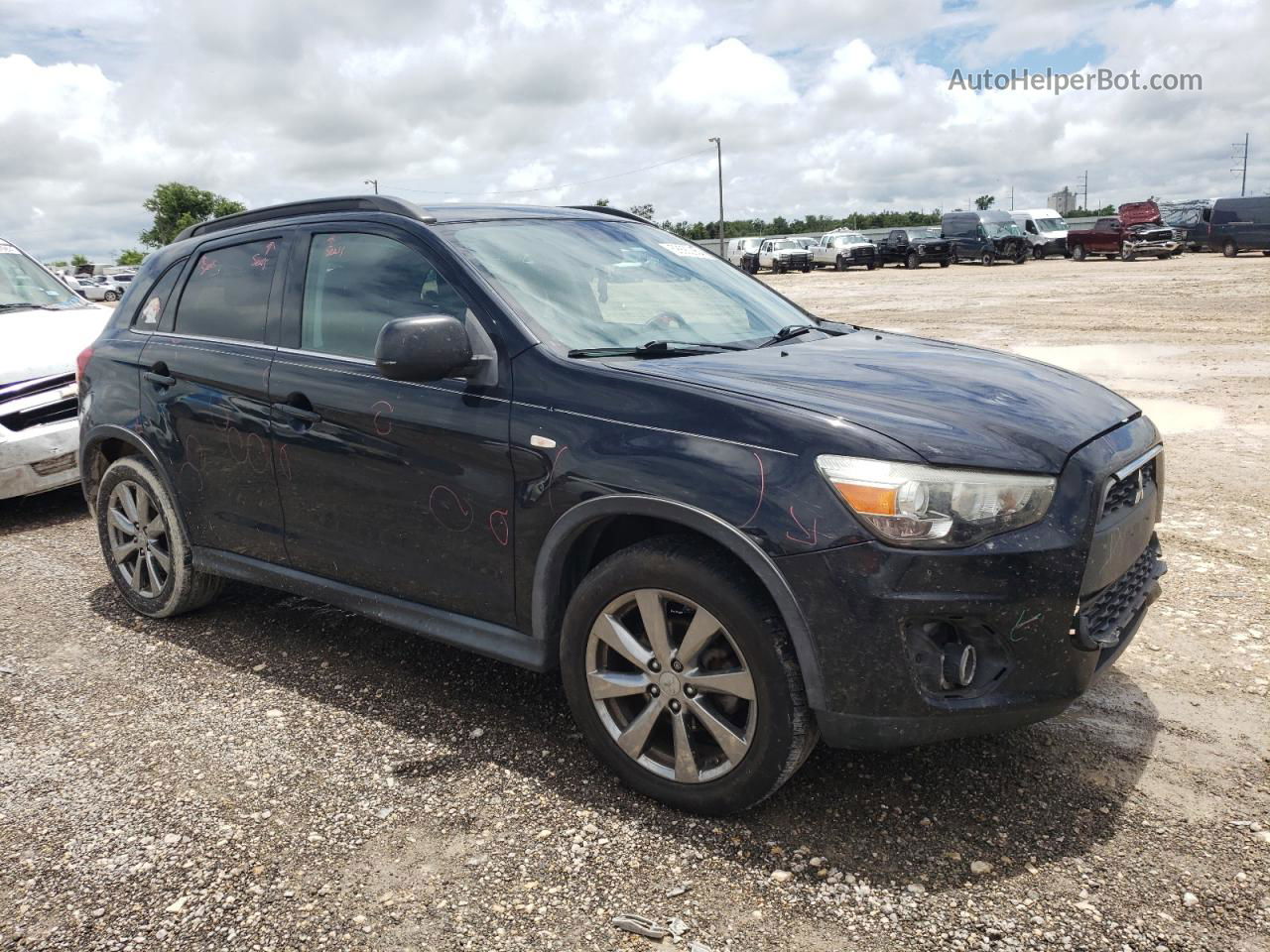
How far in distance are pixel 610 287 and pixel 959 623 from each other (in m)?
1.76

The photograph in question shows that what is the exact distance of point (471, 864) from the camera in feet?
9.43

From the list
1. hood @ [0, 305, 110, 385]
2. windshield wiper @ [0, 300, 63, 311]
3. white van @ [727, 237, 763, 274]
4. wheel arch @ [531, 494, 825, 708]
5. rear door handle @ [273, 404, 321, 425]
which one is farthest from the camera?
white van @ [727, 237, 763, 274]

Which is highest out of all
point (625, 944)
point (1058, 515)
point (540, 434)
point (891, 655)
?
point (540, 434)

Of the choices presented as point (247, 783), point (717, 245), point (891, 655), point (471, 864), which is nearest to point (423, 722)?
point (247, 783)

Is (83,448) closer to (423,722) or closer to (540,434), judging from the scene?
(423,722)

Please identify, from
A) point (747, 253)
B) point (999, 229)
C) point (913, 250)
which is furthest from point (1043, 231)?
point (747, 253)

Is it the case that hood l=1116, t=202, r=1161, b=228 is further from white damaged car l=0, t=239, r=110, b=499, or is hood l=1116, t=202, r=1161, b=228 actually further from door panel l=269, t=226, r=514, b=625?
door panel l=269, t=226, r=514, b=625

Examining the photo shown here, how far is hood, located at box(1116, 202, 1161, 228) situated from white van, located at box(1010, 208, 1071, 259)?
95.5 inches

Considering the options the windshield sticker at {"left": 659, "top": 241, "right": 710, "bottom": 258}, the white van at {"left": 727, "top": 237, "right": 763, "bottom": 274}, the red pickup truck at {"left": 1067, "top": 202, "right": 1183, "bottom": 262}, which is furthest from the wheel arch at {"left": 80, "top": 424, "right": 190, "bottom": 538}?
the white van at {"left": 727, "top": 237, "right": 763, "bottom": 274}

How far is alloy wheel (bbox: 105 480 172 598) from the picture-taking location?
15.4ft

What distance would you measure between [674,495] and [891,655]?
70 cm

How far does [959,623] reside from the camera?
104 inches

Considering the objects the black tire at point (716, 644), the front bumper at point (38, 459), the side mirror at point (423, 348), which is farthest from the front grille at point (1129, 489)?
the front bumper at point (38, 459)

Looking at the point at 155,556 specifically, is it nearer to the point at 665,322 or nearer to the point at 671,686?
the point at 665,322
